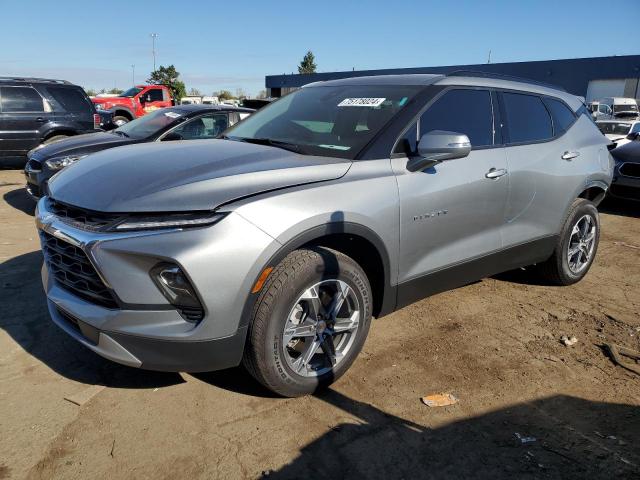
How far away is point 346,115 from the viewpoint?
3.55 meters

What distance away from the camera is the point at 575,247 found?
15.8 feet

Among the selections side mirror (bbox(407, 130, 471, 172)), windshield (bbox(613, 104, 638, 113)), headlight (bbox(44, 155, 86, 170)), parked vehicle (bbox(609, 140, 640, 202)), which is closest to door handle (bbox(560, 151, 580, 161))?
side mirror (bbox(407, 130, 471, 172))

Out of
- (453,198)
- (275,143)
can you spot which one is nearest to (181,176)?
(275,143)

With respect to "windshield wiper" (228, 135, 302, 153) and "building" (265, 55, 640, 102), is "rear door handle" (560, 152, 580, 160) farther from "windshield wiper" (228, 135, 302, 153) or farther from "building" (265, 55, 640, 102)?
"building" (265, 55, 640, 102)

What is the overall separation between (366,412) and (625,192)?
24.6ft

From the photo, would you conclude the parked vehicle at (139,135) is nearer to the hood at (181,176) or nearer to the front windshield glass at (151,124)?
the front windshield glass at (151,124)

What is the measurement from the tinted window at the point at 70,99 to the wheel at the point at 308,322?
9.56m

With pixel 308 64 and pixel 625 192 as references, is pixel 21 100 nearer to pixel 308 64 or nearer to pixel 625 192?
pixel 625 192

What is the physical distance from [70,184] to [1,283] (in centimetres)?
214

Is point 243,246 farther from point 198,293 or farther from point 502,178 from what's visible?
point 502,178

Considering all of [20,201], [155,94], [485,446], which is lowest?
[485,446]

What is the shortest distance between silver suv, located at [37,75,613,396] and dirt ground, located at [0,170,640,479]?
0.32m

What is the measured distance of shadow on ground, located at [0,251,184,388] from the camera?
306 centimetres

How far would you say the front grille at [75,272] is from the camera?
2.47 metres
